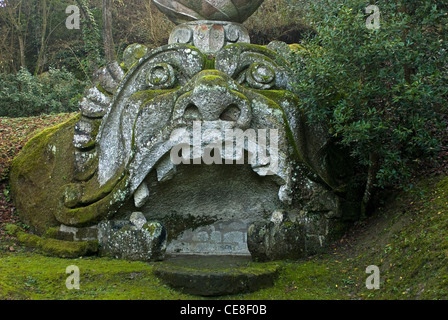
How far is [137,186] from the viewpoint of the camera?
6.29 meters

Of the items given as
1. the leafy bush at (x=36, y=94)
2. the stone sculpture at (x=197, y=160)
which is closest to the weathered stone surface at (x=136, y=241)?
the stone sculpture at (x=197, y=160)

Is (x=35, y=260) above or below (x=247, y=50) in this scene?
below

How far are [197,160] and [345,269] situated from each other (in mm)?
2010

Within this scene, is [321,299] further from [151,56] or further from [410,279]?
[151,56]

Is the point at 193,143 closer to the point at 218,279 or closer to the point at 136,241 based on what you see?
the point at 136,241

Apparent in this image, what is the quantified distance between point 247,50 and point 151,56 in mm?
1178

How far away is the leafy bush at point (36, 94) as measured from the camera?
12.8 meters

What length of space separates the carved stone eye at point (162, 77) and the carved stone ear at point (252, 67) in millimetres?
568

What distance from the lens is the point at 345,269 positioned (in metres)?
5.71

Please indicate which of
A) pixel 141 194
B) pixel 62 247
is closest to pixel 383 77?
pixel 141 194

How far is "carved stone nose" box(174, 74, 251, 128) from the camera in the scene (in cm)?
594

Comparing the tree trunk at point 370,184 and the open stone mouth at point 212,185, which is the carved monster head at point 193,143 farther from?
the tree trunk at point 370,184

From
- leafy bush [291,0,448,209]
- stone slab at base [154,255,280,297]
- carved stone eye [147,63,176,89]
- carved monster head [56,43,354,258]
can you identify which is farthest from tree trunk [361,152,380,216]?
carved stone eye [147,63,176,89]

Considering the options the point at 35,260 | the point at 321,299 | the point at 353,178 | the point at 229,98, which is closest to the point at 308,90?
the point at 229,98
